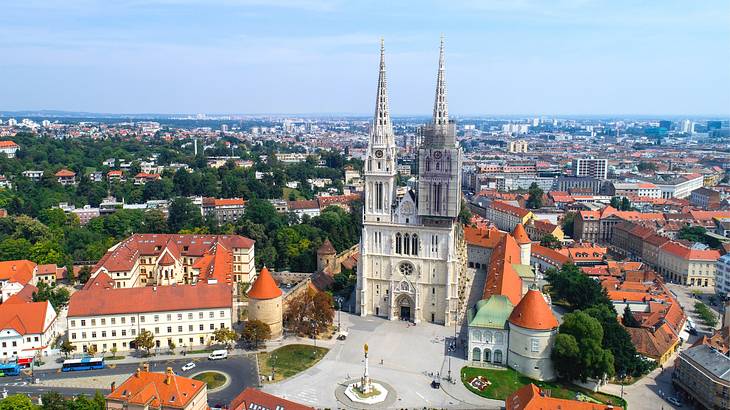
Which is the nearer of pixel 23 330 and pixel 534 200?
pixel 23 330

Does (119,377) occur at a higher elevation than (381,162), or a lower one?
lower

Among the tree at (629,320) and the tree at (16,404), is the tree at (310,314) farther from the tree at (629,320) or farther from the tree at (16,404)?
the tree at (629,320)

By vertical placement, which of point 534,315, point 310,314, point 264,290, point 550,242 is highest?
point 534,315

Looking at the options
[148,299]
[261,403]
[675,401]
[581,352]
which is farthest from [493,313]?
[148,299]

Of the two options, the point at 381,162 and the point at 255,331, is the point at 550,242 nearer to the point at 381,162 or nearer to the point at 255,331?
the point at 381,162

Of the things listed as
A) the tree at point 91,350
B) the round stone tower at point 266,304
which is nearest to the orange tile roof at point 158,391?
the tree at point 91,350

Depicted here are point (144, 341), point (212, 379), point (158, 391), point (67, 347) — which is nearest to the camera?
point (158, 391)

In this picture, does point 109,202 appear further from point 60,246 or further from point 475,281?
point 475,281
